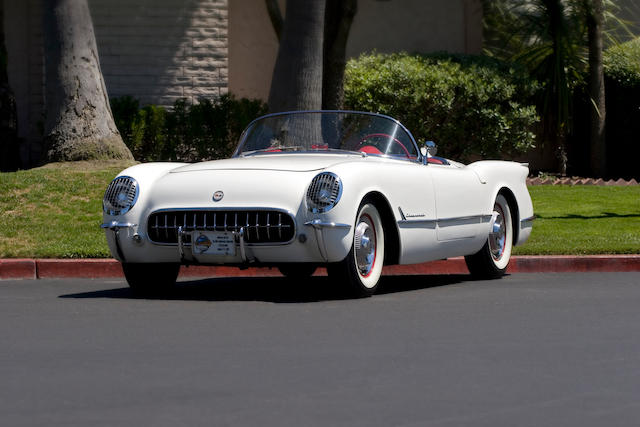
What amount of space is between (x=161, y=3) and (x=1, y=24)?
4255 millimetres

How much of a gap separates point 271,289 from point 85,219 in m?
4.28

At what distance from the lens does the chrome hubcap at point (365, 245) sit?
328 inches

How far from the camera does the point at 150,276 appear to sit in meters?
8.99

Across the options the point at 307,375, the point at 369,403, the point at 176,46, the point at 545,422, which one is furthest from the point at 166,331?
the point at 176,46

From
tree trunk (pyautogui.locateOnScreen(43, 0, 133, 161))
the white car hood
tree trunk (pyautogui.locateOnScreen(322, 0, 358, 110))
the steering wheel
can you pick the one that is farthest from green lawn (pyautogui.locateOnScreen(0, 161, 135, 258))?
tree trunk (pyautogui.locateOnScreen(322, 0, 358, 110))

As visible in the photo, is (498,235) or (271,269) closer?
(498,235)

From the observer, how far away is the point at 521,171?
1109 centimetres

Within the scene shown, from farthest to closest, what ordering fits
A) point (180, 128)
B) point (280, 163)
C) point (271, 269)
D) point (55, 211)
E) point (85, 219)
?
point (180, 128)
point (55, 211)
point (85, 219)
point (271, 269)
point (280, 163)

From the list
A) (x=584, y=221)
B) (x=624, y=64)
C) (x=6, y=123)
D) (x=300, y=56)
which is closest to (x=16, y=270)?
(x=300, y=56)

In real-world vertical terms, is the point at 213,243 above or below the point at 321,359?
above

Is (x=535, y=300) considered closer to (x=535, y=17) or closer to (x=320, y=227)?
(x=320, y=227)

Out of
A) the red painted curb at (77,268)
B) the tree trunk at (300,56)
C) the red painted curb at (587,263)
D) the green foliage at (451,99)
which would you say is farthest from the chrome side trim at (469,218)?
the green foliage at (451,99)

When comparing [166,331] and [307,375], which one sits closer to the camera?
[307,375]

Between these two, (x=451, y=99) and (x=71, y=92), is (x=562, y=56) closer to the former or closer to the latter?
(x=451, y=99)
